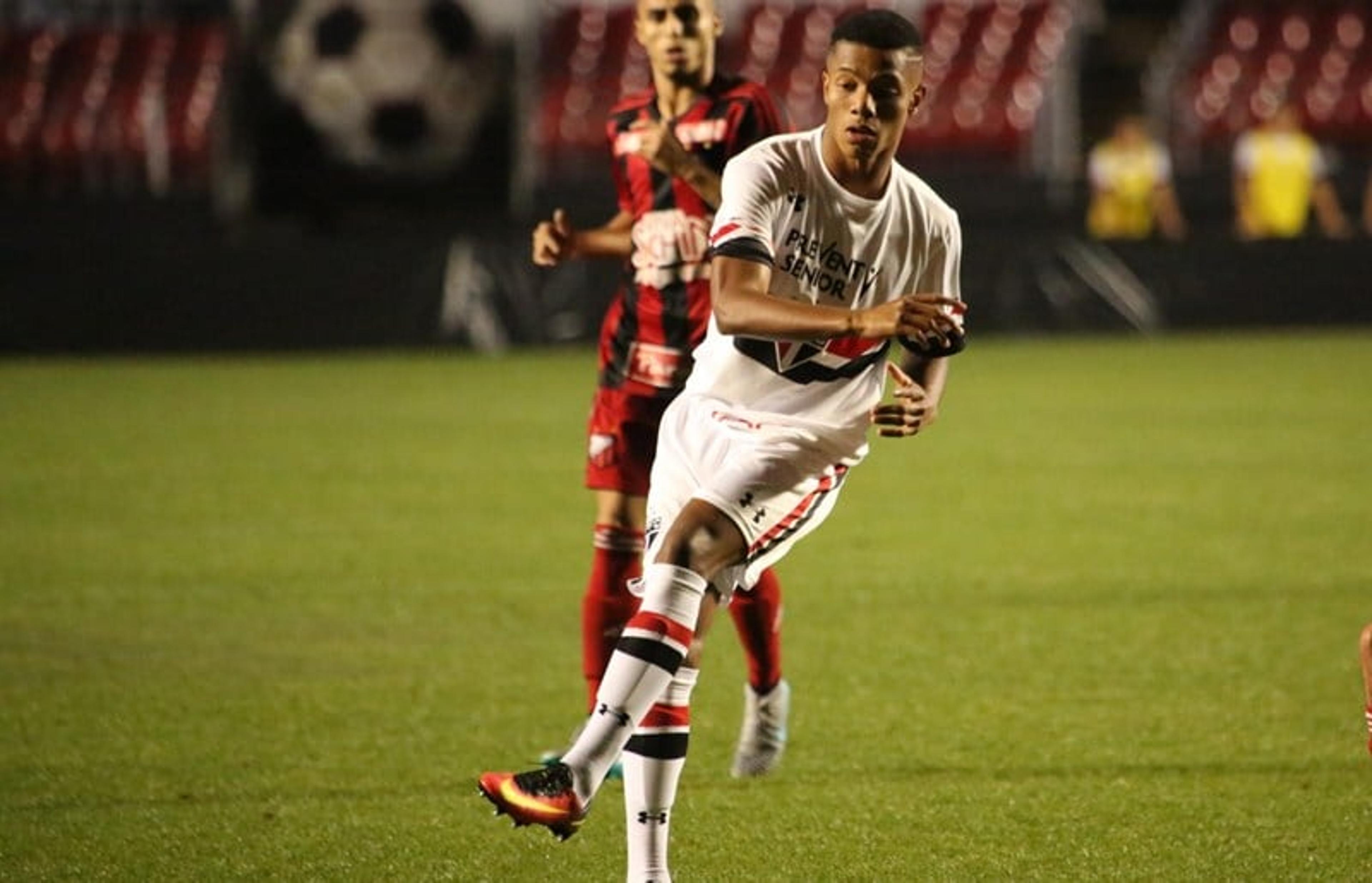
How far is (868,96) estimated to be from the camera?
179 inches

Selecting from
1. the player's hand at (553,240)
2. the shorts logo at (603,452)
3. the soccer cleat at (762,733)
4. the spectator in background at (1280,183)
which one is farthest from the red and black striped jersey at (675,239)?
the spectator in background at (1280,183)

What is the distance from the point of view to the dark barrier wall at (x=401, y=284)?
1802 centimetres

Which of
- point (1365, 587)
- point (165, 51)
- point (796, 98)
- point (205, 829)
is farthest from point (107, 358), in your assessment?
point (205, 829)

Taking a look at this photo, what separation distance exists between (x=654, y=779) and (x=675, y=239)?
6.11 feet

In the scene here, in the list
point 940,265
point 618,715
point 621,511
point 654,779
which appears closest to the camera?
point 618,715

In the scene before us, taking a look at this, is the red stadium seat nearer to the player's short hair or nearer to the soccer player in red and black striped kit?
the soccer player in red and black striped kit

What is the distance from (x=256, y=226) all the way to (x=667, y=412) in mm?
16912

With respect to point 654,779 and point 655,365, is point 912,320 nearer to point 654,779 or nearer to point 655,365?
point 654,779

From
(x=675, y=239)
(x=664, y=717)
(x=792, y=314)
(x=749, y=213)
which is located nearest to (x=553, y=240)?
(x=675, y=239)

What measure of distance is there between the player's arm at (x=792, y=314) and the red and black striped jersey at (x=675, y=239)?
127 cm

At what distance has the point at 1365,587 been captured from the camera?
8.55 m

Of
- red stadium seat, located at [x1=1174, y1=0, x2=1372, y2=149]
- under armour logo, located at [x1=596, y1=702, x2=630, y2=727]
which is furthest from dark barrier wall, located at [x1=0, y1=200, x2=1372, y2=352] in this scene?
under armour logo, located at [x1=596, y1=702, x2=630, y2=727]

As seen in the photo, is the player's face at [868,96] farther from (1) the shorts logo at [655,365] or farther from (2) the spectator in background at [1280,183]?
(2) the spectator in background at [1280,183]

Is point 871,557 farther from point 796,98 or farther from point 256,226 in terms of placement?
point 796,98
